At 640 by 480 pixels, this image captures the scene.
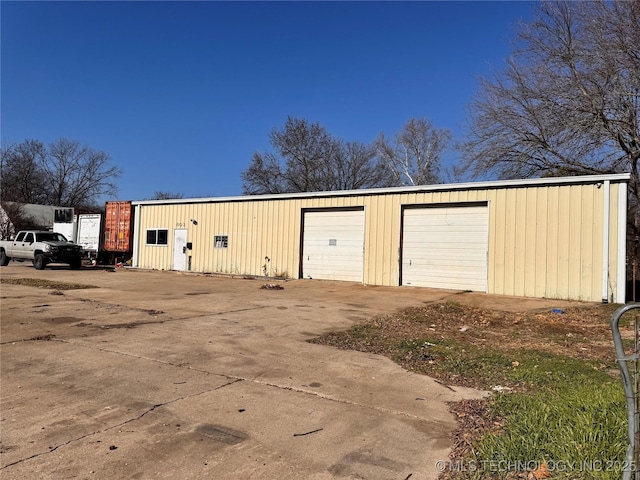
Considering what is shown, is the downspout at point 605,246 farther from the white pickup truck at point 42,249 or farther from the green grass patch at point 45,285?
the white pickup truck at point 42,249

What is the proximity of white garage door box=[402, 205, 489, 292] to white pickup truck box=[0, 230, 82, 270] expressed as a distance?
59.2ft

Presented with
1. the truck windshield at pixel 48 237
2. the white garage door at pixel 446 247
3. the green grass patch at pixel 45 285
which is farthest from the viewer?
the truck windshield at pixel 48 237

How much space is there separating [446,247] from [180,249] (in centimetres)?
1553

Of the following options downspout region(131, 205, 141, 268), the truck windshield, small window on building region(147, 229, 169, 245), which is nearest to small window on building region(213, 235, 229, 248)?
small window on building region(147, 229, 169, 245)

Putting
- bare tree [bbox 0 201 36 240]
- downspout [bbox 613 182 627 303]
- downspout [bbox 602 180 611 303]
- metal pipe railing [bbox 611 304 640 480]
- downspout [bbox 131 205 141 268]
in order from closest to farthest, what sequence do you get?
metal pipe railing [bbox 611 304 640 480], downspout [bbox 613 182 627 303], downspout [bbox 602 180 611 303], downspout [bbox 131 205 141 268], bare tree [bbox 0 201 36 240]

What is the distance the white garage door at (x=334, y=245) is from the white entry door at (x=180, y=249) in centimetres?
818

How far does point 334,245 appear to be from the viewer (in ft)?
67.4

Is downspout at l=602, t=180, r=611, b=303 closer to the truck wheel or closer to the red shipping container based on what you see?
the red shipping container

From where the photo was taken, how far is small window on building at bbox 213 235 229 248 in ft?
78.5

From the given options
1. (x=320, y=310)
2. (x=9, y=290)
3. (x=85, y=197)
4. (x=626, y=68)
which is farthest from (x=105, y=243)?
(x=85, y=197)

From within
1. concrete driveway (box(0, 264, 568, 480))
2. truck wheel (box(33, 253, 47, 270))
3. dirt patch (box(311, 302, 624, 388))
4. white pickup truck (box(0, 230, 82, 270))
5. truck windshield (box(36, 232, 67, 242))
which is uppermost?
truck windshield (box(36, 232, 67, 242))

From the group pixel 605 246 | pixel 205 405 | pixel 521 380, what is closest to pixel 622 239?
pixel 605 246

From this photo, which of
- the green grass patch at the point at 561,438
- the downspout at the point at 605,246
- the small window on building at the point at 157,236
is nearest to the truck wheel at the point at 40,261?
the small window on building at the point at 157,236

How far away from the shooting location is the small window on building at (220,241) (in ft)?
78.5
